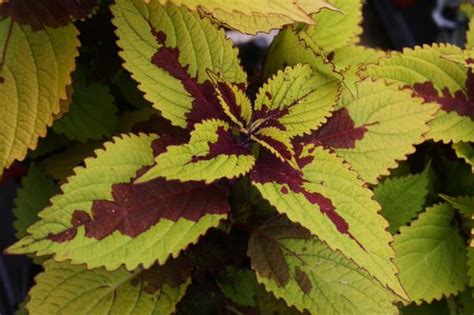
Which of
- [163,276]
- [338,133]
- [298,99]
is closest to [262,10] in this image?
[298,99]

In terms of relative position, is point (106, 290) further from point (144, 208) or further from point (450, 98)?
point (450, 98)

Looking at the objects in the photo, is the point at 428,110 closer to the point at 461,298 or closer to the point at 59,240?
the point at 461,298

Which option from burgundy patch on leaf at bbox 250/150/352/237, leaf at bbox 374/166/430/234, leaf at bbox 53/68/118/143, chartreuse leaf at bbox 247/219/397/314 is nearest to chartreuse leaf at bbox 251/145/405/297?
burgundy patch on leaf at bbox 250/150/352/237

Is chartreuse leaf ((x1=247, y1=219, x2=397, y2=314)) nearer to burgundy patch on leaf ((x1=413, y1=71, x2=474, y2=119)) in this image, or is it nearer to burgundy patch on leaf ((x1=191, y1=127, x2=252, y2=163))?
burgundy patch on leaf ((x1=191, y1=127, x2=252, y2=163))

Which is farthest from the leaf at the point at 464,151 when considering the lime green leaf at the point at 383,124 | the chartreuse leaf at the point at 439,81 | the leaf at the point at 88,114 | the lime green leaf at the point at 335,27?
the leaf at the point at 88,114

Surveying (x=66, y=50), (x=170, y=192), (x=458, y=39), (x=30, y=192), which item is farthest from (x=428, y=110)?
(x=458, y=39)

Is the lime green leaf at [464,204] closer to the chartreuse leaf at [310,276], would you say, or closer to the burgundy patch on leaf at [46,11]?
the chartreuse leaf at [310,276]
